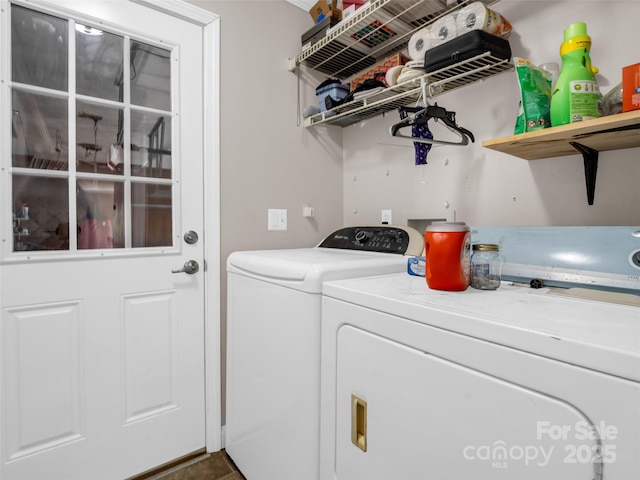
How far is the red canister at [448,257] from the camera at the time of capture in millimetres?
901

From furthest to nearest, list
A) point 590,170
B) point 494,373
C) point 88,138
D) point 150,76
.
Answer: point 150,76 → point 88,138 → point 590,170 → point 494,373

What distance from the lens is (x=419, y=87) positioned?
1450 millimetres

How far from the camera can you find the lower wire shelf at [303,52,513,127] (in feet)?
4.13

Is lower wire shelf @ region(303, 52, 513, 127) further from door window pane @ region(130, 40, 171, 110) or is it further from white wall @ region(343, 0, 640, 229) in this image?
door window pane @ region(130, 40, 171, 110)

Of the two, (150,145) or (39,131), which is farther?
(150,145)

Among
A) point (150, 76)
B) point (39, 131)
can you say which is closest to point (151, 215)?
point (39, 131)

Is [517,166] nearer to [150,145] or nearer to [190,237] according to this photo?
[190,237]

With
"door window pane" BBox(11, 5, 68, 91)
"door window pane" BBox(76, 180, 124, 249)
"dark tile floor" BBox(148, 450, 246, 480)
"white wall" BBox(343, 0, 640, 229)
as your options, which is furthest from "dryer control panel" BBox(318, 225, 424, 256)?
"door window pane" BBox(11, 5, 68, 91)

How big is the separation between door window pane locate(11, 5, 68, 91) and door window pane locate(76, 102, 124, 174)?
0.40 feet

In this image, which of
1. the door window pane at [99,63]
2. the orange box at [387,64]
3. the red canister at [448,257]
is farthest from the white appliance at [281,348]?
the door window pane at [99,63]

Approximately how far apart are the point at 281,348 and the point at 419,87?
3.96 feet

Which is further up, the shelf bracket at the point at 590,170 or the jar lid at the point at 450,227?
the shelf bracket at the point at 590,170

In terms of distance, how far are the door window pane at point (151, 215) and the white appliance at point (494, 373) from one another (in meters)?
0.96

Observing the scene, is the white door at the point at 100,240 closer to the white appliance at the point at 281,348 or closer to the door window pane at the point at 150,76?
the door window pane at the point at 150,76
